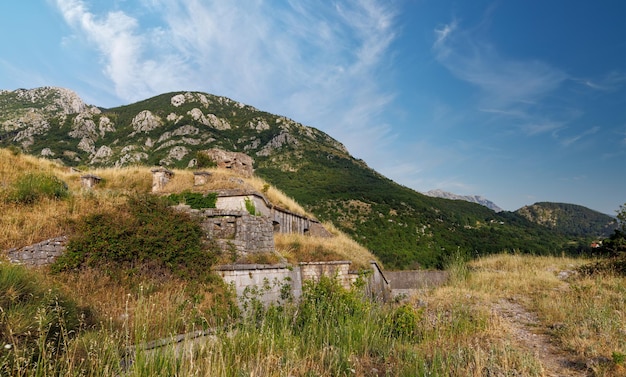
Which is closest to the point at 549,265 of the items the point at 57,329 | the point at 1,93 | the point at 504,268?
the point at 504,268

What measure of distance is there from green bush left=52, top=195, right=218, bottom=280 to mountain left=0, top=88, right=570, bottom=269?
59.3 feet

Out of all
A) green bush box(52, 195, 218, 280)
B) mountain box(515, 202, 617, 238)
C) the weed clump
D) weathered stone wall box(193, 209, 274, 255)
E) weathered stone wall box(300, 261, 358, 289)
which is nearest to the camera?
the weed clump

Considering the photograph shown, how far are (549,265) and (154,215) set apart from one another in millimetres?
18520

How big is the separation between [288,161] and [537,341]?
6384 centimetres

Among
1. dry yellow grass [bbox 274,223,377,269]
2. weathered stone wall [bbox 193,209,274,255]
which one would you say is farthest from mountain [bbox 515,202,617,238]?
weathered stone wall [bbox 193,209,274,255]

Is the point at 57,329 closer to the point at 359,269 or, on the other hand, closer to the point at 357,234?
the point at 359,269

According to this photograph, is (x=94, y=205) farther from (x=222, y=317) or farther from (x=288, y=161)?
(x=288, y=161)

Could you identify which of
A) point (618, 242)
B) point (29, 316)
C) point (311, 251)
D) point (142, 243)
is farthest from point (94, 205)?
point (618, 242)

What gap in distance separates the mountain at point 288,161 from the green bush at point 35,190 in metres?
16.2

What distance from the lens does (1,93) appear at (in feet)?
390

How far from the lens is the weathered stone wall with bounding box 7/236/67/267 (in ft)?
25.3

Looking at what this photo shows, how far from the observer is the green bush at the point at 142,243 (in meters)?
8.05

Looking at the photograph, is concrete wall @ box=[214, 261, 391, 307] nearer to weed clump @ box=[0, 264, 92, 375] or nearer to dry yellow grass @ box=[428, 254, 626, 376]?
dry yellow grass @ box=[428, 254, 626, 376]

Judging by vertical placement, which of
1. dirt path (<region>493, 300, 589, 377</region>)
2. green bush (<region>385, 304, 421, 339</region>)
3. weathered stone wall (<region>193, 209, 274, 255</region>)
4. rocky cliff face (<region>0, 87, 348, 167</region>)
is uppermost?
rocky cliff face (<region>0, 87, 348, 167</region>)
